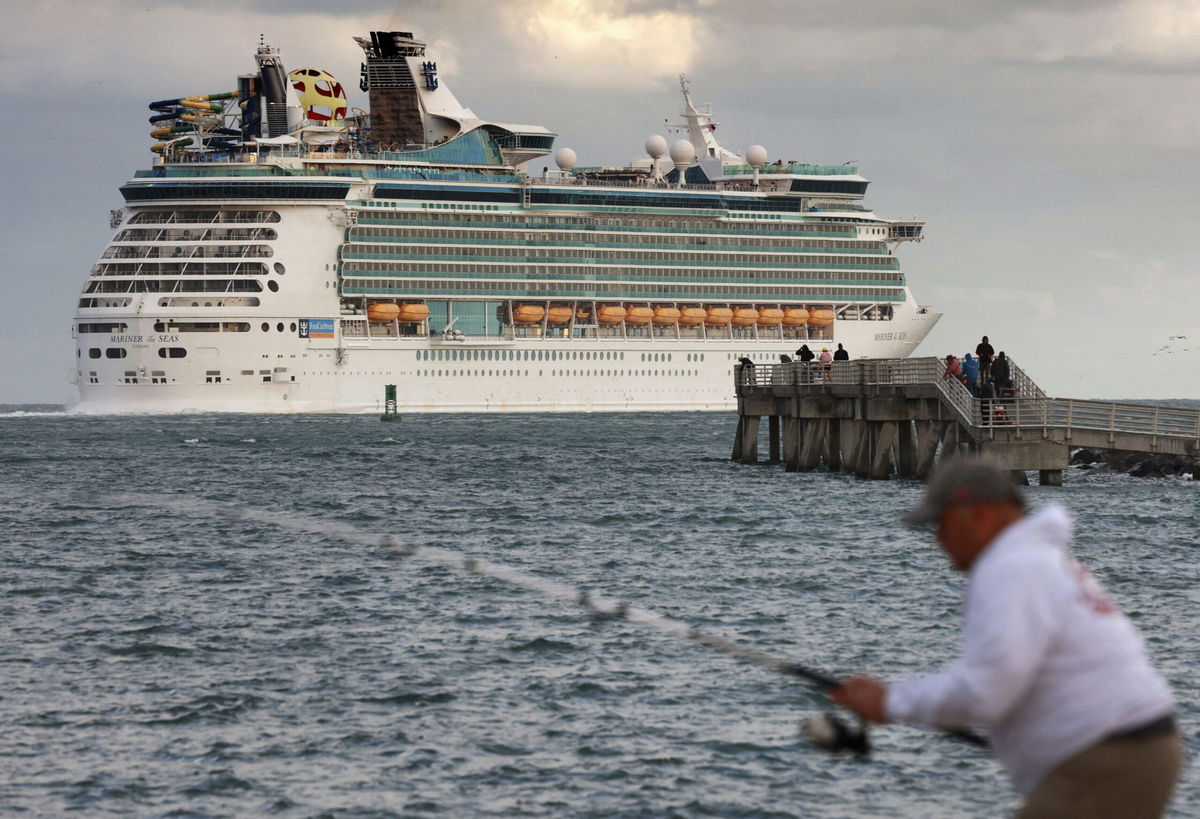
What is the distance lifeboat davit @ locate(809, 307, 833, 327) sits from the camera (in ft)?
382

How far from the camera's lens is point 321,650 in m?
18.7

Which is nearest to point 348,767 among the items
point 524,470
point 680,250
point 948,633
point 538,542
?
point 948,633

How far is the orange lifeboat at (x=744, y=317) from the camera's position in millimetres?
113812

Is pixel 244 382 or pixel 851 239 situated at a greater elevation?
pixel 851 239

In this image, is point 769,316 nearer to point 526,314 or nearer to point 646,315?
point 646,315

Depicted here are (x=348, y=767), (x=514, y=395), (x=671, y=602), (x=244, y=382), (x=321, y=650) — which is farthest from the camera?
(x=514, y=395)

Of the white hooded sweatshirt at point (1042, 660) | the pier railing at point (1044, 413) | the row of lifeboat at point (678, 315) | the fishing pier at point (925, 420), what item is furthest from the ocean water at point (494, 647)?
the row of lifeboat at point (678, 315)

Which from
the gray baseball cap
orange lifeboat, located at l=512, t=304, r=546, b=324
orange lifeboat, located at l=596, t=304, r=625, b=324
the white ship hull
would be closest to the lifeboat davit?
the white ship hull

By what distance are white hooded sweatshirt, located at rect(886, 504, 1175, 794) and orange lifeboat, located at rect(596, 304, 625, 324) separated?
104 metres

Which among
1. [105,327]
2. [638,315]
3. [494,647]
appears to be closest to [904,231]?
[638,315]

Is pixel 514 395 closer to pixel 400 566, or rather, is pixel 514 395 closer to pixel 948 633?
pixel 400 566

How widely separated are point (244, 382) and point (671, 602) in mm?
76193

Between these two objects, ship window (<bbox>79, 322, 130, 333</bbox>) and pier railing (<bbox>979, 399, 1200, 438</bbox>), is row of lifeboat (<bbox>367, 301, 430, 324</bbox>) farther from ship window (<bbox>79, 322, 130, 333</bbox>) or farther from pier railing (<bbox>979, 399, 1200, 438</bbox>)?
pier railing (<bbox>979, 399, 1200, 438</bbox>)

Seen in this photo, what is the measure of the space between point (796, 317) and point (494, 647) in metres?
98.4
